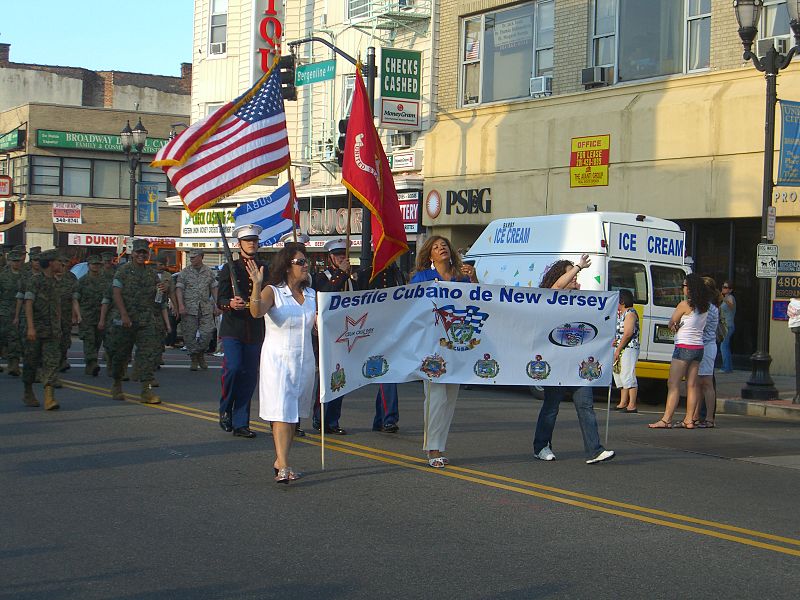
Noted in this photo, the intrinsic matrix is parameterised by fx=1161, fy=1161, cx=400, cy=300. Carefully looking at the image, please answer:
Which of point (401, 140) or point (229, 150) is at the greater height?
point (401, 140)

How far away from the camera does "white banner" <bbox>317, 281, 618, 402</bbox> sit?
31.3 ft

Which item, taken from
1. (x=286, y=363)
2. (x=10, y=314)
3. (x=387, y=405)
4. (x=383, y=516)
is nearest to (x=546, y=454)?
(x=387, y=405)

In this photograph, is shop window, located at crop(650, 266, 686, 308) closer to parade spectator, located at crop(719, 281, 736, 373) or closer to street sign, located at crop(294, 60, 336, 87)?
parade spectator, located at crop(719, 281, 736, 373)

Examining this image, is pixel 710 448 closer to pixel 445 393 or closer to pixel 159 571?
pixel 445 393

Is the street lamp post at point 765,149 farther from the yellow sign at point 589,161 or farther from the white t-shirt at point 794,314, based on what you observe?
the yellow sign at point 589,161

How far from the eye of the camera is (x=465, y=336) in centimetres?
1020

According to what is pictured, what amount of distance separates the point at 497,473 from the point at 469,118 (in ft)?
66.6

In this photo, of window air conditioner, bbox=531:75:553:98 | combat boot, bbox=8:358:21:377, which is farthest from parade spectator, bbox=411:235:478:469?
window air conditioner, bbox=531:75:553:98

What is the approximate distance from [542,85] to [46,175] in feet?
125

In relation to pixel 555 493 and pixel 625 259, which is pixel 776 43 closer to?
pixel 625 259

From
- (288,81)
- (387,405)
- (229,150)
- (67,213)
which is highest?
(288,81)

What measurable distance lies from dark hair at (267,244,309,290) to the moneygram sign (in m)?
20.1

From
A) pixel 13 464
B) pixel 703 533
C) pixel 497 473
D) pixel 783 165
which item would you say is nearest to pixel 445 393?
pixel 497 473

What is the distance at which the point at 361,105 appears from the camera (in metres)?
13.0
